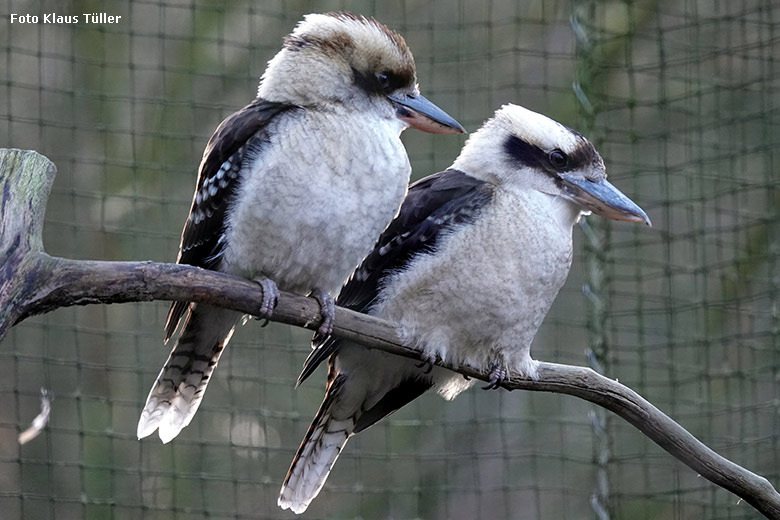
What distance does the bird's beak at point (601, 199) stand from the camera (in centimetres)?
277

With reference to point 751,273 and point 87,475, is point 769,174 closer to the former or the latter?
point 751,273

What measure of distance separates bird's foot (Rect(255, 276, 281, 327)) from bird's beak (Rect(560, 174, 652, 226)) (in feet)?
2.62

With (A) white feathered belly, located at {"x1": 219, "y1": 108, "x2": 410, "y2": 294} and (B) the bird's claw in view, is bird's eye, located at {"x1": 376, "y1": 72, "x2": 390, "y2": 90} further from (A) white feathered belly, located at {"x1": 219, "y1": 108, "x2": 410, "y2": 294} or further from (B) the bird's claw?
(B) the bird's claw

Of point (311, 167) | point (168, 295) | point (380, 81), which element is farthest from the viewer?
point (380, 81)

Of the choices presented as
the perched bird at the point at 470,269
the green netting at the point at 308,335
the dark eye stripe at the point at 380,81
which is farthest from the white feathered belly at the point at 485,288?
the green netting at the point at 308,335

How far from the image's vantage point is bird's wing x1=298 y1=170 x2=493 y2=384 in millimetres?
2740

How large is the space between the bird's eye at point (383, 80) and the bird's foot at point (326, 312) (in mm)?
482

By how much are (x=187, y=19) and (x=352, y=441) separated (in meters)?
2.06

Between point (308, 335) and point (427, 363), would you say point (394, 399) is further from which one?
point (308, 335)

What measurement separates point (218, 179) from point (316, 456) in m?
0.83

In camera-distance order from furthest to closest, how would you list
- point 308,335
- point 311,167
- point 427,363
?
point 308,335 < point 427,363 < point 311,167

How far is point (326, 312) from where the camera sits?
239 centimetres

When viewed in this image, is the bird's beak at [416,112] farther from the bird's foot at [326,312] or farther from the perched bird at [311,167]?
the bird's foot at [326,312]

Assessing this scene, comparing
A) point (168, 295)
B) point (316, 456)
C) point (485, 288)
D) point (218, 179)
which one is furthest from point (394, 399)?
point (168, 295)
